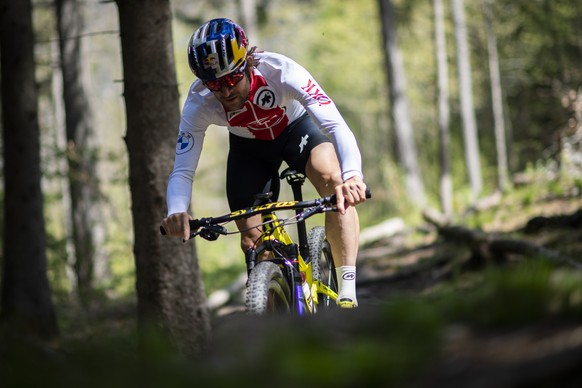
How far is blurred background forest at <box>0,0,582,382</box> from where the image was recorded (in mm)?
15508

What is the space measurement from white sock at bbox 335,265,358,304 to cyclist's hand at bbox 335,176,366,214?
0.99 metres

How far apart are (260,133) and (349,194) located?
1183 millimetres

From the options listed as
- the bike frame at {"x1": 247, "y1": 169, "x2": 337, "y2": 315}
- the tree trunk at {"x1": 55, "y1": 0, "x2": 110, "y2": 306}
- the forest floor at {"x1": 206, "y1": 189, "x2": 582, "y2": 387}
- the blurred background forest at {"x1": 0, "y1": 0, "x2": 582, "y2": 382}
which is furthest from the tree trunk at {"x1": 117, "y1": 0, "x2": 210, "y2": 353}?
the tree trunk at {"x1": 55, "y1": 0, "x2": 110, "y2": 306}

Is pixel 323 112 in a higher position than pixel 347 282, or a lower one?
higher

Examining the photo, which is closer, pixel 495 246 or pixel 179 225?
pixel 179 225

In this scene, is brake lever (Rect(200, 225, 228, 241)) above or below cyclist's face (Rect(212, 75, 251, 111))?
below

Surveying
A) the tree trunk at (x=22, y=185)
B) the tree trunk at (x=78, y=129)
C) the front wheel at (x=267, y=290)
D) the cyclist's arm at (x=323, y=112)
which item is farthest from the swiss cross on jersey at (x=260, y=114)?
the tree trunk at (x=78, y=129)

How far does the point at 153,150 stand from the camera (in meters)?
6.94

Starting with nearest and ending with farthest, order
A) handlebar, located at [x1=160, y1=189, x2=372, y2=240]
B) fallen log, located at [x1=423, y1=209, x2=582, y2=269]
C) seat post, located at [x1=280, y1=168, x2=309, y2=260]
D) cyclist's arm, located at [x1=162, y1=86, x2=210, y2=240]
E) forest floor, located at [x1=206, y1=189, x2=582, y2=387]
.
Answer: forest floor, located at [x1=206, y1=189, x2=582, y2=387], handlebar, located at [x1=160, y1=189, x2=372, y2=240], cyclist's arm, located at [x1=162, y1=86, x2=210, y2=240], seat post, located at [x1=280, y1=168, x2=309, y2=260], fallen log, located at [x1=423, y1=209, x2=582, y2=269]

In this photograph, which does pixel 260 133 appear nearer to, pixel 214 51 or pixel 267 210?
pixel 214 51

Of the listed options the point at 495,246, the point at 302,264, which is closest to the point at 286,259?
the point at 302,264

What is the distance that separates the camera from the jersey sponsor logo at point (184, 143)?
537 cm

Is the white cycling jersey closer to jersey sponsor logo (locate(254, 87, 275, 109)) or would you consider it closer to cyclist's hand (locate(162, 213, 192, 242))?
jersey sponsor logo (locate(254, 87, 275, 109))

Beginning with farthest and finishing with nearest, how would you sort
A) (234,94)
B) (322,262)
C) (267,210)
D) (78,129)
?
Result: (78,129) < (322,262) < (234,94) < (267,210)
